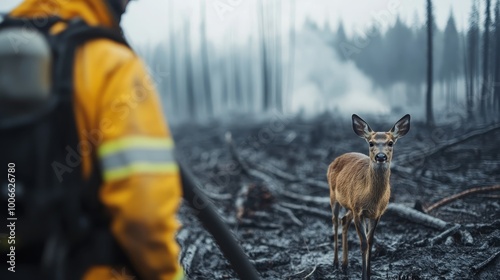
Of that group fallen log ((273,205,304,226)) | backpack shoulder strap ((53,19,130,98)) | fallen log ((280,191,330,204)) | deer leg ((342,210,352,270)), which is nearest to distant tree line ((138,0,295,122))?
fallen log ((280,191,330,204))

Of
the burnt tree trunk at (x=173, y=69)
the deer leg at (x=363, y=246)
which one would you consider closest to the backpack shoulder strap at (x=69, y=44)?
the deer leg at (x=363, y=246)

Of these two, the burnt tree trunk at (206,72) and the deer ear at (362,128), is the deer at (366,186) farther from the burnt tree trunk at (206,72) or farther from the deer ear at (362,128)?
the burnt tree trunk at (206,72)

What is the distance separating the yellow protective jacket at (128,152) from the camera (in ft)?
3.61

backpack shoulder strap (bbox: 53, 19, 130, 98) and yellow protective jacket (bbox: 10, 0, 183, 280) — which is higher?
backpack shoulder strap (bbox: 53, 19, 130, 98)

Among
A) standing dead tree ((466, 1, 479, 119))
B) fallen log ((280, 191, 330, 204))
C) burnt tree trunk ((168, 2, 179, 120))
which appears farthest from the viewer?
burnt tree trunk ((168, 2, 179, 120))

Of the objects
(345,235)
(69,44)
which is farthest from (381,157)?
(69,44)

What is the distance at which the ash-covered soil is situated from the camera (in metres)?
2.13

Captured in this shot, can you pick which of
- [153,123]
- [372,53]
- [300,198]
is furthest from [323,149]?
[153,123]

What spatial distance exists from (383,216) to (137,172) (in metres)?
1.62

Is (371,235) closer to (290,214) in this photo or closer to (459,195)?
(459,195)

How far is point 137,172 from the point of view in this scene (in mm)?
1091

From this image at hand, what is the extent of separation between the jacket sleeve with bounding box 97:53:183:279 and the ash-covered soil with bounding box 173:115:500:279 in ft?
4.54

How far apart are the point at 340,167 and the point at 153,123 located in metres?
1.53

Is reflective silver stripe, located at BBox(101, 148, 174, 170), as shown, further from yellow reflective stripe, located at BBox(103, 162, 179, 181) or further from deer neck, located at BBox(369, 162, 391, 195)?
deer neck, located at BBox(369, 162, 391, 195)
